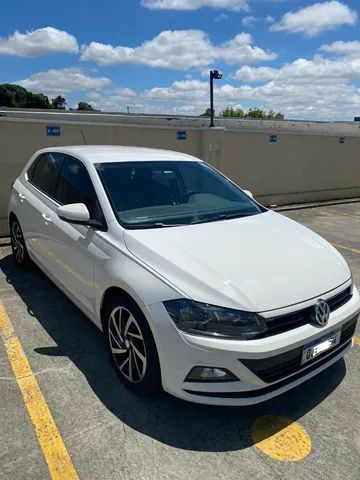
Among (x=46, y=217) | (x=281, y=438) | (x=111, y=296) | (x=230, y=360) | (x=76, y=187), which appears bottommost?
(x=281, y=438)

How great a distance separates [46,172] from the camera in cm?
443

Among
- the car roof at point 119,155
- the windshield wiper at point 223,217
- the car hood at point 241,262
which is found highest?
the car roof at point 119,155

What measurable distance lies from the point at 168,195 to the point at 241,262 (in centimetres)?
116

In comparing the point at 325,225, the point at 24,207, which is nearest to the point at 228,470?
the point at 24,207

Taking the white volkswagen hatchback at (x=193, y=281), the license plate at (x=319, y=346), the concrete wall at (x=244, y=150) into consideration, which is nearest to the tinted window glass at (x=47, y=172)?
the white volkswagen hatchback at (x=193, y=281)

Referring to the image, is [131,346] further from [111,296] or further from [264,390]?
[264,390]

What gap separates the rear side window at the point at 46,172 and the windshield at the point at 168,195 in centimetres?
88

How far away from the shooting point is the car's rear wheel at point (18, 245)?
501cm

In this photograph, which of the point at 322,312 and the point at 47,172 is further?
the point at 47,172

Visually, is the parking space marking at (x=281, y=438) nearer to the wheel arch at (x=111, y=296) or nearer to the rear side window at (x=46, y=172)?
the wheel arch at (x=111, y=296)

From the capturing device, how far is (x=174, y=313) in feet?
7.72

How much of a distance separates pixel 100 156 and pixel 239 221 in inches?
54.9

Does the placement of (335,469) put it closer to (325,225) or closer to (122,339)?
(122,339)

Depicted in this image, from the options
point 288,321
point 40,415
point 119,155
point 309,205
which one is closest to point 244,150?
point 309,205
